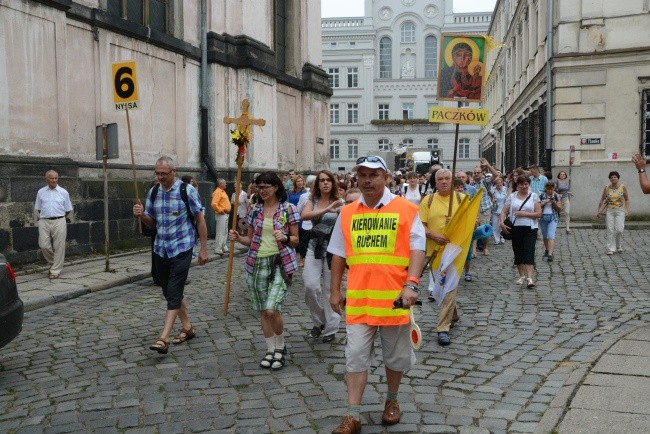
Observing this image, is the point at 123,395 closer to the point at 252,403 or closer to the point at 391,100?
the point at 252,403

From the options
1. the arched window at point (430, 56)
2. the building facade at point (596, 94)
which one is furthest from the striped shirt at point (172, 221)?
the arched window at point (430, 56)

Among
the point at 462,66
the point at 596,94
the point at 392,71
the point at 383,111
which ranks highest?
the point at 392,71

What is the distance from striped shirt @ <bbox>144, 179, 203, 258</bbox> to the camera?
6.73m

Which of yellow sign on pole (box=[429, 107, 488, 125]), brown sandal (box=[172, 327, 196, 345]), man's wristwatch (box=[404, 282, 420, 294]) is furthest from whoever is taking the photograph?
yellow sign on pole (box=[429, 107, 488, 125])

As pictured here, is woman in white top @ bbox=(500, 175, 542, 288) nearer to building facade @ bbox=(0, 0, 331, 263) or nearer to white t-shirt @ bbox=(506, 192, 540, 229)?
white t-shirt @ bbox=(506, 192, 540, 229)

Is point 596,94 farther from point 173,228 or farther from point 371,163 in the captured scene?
point 371,163

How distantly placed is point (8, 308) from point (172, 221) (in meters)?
1.66

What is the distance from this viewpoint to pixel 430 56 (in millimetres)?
65625

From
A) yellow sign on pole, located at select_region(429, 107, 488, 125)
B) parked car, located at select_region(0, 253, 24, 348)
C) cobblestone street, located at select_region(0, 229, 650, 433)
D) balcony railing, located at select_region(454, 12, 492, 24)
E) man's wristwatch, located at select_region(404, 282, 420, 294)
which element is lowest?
cobblestone street, located at select_region(0, 229, 650, 433)

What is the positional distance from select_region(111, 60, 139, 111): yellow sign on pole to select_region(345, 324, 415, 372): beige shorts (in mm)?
7807

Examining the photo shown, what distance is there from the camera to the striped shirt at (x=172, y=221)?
6.73 meters

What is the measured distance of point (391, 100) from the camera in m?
66.4

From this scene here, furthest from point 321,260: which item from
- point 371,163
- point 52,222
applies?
point 52,222

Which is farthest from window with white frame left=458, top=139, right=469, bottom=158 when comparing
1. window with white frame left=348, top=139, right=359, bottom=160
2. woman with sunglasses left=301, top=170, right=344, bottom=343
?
woman with sunglasses left=301, top=170, right=344, bottom=343
